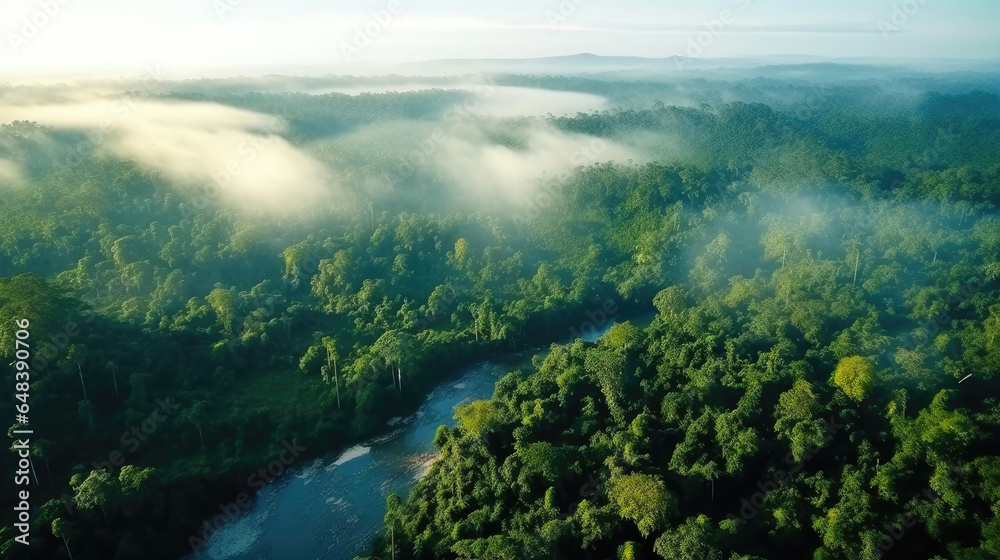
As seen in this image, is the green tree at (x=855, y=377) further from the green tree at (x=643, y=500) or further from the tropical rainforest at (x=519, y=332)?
the green tree at (x=643, y=500)

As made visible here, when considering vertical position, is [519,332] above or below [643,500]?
below

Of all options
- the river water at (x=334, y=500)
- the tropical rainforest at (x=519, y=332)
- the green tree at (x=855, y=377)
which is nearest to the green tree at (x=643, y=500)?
the tropical rainforest at (x=519, y=332)

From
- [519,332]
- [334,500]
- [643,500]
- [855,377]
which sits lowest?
[334,500]

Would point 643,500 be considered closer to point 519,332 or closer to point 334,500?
point 334,500

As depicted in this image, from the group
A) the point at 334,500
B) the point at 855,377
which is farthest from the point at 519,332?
the point at 855,377

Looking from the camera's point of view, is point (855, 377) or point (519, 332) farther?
point (519, 332)

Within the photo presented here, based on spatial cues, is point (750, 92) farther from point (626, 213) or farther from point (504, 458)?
point (504, 458)
